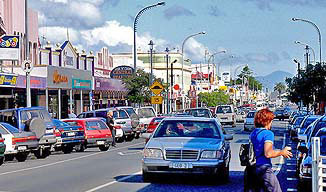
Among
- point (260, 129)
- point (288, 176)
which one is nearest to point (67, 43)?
point (288, 176)

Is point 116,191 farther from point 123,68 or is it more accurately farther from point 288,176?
point 123,68

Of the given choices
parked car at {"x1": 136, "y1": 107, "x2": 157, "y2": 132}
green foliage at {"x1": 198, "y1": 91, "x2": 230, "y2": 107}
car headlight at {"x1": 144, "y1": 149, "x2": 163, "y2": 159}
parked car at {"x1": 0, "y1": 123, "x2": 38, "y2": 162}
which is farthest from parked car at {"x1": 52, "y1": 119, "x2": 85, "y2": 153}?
green foliage at {"x1": 198, "y1": 91, "x2": 230, "y2": 107}

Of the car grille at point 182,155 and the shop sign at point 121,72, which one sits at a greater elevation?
the shop sign at point 121,72

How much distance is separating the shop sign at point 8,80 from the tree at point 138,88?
2050cm

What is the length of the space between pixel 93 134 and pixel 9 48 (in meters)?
11.1

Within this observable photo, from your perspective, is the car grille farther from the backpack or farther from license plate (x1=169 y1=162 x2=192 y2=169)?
the backpack

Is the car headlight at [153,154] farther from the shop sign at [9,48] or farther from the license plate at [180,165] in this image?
the shop sign at [9,48]

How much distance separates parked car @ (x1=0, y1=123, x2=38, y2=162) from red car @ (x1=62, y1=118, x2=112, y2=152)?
455cm

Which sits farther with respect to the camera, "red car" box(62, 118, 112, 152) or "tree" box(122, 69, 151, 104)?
"tree" box(122, 69, 151, 104)

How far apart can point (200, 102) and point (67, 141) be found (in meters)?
79.0

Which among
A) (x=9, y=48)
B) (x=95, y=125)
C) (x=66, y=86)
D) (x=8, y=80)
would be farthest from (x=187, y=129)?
(x=66, y=86)

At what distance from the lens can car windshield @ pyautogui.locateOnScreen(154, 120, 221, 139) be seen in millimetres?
16391

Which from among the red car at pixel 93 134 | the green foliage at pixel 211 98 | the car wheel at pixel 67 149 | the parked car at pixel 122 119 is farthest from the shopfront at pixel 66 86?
the green foliage at pixel 211 98

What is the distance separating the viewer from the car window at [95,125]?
29844mm
